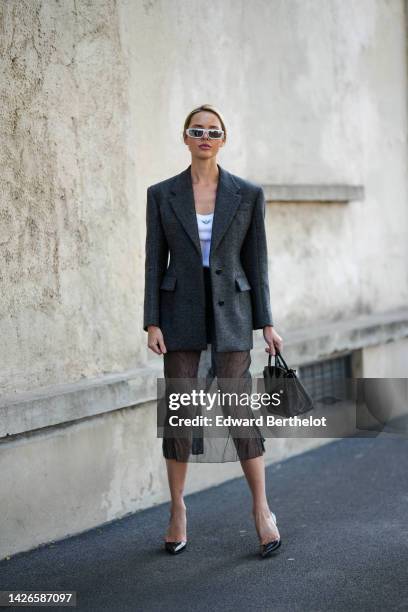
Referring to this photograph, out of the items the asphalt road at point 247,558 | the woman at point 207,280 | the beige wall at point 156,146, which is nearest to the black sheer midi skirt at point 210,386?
the woman at point 207,280

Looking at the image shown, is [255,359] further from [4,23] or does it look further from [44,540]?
[4,23]

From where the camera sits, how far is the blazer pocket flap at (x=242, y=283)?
184 inches

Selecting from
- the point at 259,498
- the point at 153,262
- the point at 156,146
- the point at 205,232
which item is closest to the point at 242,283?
the point at 205,232

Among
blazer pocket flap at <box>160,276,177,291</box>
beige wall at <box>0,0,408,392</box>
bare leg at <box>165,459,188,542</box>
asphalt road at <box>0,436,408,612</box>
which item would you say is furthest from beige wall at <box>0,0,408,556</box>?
blazer pocket flap at <box>160,276,177,291</box>

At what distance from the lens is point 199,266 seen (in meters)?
4.64

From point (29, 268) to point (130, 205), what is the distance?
842 millimetres

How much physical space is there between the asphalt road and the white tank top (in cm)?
148

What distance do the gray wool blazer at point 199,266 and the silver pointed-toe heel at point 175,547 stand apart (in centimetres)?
100

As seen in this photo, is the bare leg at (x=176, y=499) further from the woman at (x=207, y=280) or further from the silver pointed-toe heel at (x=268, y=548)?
the silver pointed-toe heel at (x=268, y=548)

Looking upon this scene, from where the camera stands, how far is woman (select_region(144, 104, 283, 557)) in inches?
183

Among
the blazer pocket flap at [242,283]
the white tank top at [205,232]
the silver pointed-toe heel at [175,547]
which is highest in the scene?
the white tank top at [205,232]

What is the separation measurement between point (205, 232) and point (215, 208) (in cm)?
13

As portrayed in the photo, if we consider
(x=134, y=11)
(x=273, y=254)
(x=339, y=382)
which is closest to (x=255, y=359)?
(x=273, y=254)

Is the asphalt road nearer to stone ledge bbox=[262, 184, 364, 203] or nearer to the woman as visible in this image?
the woman
